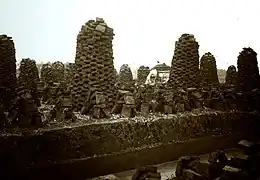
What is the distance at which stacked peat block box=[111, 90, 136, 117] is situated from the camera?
3805 mm

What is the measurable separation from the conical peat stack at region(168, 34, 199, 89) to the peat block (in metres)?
1.09

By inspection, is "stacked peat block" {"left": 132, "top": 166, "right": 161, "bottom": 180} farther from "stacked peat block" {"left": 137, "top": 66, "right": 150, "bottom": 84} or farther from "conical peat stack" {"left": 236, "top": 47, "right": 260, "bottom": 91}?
"stacked peat block" {"left": 137, "top": 66, "right": 150, "bottom": 84}

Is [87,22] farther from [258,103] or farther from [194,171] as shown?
[258,103]

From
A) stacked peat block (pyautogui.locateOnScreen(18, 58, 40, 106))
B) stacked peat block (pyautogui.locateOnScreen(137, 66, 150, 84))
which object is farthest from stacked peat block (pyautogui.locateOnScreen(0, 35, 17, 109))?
stacked peat block (pyautogui.locateOnScreen(137, 66, 150, 84))

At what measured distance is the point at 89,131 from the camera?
3.34 metres

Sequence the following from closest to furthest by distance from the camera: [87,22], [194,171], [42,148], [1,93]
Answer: [194,171], [42,148], [1,93], [87,22]

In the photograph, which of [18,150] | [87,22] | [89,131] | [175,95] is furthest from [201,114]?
[18,150]

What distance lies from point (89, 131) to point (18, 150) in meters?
0.77

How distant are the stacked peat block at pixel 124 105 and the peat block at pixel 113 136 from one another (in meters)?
0.14

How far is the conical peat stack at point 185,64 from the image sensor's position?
5.46 m

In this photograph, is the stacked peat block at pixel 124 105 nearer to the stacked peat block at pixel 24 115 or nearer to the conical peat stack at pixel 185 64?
the stacked peat block at pixel 24 115

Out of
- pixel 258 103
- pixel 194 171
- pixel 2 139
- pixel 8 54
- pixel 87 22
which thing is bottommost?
pixel 194 171

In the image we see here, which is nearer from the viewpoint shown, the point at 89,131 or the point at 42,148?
the point at 42,148

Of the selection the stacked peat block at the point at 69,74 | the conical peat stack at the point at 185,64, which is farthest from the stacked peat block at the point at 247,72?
the stacked peat block at the point at 69,74
